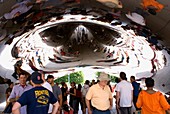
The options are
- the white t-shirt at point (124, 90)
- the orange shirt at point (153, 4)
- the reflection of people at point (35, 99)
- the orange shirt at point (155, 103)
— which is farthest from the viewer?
the orange shirt at point (153, 4)

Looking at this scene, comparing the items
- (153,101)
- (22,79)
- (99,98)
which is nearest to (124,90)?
(99,98)

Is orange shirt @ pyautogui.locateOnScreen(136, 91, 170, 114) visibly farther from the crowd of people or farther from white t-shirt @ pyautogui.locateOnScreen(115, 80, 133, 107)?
white t-shirt @ pyautogui.locateOnScreen(115, 80, 133, 107)

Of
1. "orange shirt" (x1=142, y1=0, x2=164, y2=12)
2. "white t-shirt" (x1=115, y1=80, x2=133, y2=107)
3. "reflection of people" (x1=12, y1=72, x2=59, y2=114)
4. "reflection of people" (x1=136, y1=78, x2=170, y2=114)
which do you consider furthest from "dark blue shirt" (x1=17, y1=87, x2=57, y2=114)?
"orange shirt" (x1=142, y1=0, x2=164, y2=12)

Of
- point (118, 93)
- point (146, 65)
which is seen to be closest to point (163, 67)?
point (146, 65)

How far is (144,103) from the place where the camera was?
16.0 ft

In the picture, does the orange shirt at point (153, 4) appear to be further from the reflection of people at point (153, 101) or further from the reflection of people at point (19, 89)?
the reflection of people at point (19, 89)

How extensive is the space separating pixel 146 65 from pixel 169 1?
13.5 metres

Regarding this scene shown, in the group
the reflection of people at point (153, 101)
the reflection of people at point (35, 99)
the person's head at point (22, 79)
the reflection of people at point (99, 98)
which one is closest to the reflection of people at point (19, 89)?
the person's head at point (22, 79)

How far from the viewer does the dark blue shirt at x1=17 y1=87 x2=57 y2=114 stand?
4031mm

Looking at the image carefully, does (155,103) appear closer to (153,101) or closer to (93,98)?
(153,101)

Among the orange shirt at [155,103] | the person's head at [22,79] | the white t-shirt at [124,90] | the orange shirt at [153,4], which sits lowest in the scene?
the orange shirt at [155,103]

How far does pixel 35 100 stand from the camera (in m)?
4.07

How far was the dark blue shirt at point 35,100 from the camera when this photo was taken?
4.03 meters

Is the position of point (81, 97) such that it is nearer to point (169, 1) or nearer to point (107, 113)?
point (169, 1)
